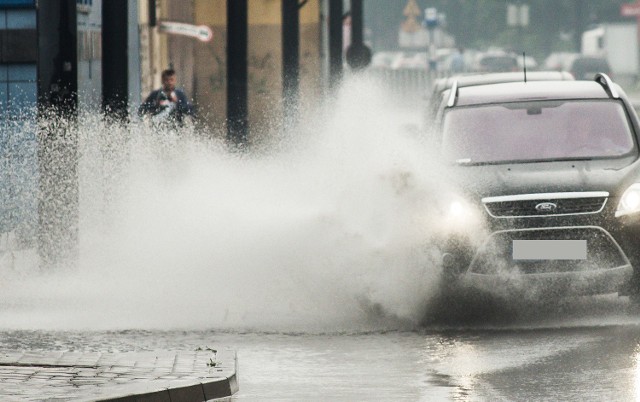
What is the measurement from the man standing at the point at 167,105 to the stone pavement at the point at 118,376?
34.6 feet

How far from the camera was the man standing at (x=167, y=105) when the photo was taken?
826 inches

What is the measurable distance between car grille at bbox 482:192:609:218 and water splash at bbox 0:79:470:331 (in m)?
0.45

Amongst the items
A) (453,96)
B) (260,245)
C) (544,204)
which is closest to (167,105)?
(453,96)

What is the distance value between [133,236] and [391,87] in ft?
171

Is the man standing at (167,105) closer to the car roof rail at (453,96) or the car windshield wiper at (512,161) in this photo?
the car roof rail at (453,96)

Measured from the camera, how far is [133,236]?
15.2 metres

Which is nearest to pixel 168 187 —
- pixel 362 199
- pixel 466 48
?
pixel 362 199

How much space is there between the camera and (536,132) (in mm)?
13375

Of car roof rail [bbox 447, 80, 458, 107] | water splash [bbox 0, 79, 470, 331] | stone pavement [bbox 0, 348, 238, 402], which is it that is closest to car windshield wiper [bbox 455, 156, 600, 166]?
water splash [bbox 0, 79, 470, 331]

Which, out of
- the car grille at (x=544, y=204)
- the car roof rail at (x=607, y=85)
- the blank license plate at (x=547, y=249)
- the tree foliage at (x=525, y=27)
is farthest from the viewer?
the tree foliage at (x=525, y=27)

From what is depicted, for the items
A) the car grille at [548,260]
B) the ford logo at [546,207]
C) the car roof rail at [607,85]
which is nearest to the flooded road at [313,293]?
the car grille at [548,260]

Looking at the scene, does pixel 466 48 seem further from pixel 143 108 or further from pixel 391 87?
pixel 143 108

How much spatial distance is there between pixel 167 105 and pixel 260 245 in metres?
7.72

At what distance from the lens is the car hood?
40.1 feet
